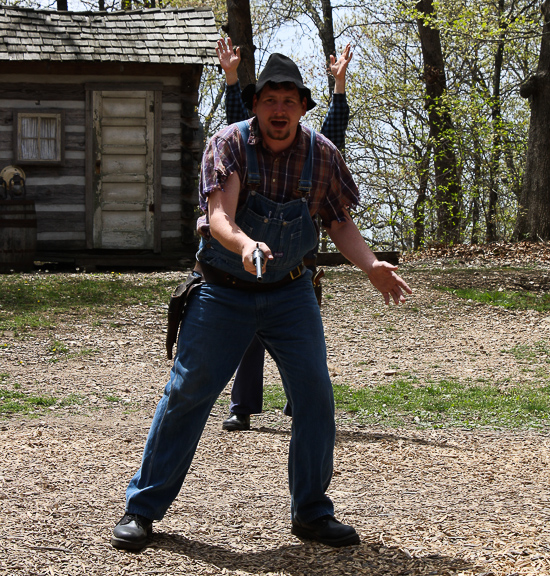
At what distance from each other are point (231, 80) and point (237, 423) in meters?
2.35

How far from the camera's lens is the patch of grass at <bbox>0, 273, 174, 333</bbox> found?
933 centimetres

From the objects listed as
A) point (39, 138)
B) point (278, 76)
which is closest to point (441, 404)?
point (278, 76)

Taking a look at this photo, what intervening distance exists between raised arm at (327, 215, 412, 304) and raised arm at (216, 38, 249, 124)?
68.4 inches

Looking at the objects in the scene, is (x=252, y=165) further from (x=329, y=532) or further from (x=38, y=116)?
(x=38, y=116)

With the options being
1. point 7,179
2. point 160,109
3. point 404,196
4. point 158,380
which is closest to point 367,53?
point 404,196

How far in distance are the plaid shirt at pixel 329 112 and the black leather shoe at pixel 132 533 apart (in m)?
3.04

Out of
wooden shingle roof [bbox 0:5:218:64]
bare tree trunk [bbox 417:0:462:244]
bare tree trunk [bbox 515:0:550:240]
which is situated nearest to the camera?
wooden shingle roof [bbox 0:5:218:64]

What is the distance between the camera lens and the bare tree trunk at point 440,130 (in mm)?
19047

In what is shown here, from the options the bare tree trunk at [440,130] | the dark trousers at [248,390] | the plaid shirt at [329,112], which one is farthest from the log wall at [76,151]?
the dark trousers at [248,390]

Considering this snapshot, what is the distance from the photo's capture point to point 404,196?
22875 mm

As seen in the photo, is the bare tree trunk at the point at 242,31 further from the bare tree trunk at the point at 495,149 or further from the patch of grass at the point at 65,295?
the bare tree trunk at the point at 495,149

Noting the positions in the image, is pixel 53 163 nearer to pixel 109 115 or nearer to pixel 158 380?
pixel 109 115

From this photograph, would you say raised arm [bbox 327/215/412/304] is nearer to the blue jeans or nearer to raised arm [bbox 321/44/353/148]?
the blue jeans

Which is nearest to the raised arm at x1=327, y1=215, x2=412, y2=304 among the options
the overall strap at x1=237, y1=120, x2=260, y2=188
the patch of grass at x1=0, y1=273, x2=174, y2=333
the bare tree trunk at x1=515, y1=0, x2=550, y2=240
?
the overall strap at x1=237, y1=120, x2=260, y2=188
